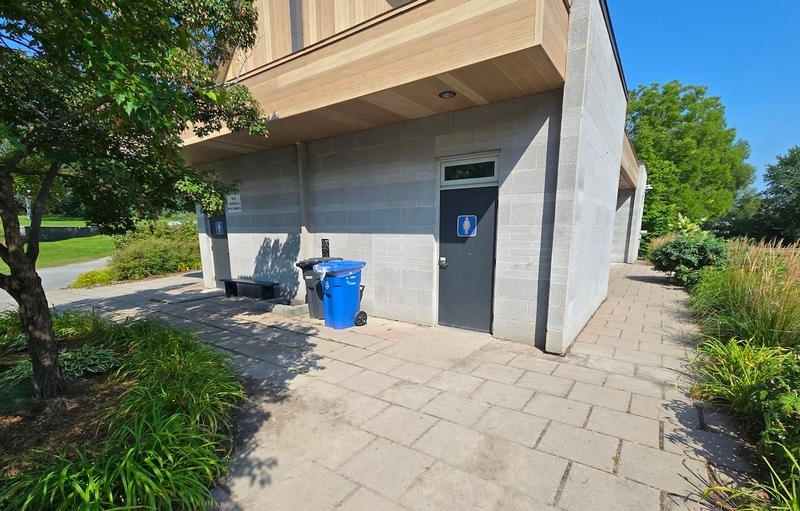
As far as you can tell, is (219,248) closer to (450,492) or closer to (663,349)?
(450,492)

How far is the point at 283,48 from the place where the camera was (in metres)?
5.46

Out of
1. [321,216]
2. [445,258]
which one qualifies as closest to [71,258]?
[321,216]

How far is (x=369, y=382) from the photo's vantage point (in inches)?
132

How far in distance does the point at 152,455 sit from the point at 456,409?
217 cm

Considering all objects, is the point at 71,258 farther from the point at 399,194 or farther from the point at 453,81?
the point at 453,81

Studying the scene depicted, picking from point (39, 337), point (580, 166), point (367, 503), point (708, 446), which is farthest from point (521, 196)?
point (39, 337)

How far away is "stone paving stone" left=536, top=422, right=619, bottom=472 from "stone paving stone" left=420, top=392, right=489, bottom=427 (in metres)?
0.54

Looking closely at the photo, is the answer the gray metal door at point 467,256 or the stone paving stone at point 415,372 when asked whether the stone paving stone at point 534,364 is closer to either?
the gray metal door at point 467,256

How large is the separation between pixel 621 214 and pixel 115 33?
16762 millimetres

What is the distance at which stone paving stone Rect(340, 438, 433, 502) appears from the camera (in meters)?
2.01

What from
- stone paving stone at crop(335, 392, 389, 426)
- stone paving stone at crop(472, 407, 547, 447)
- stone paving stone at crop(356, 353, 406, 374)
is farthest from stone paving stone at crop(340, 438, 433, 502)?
stone paving stone at crop(356, 353, 406, 374)

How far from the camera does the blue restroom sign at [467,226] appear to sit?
4621 millimetres

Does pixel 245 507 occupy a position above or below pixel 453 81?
below

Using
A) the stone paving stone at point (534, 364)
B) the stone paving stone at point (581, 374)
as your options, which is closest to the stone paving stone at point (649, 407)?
the stone paving stone at point (581, 374)
